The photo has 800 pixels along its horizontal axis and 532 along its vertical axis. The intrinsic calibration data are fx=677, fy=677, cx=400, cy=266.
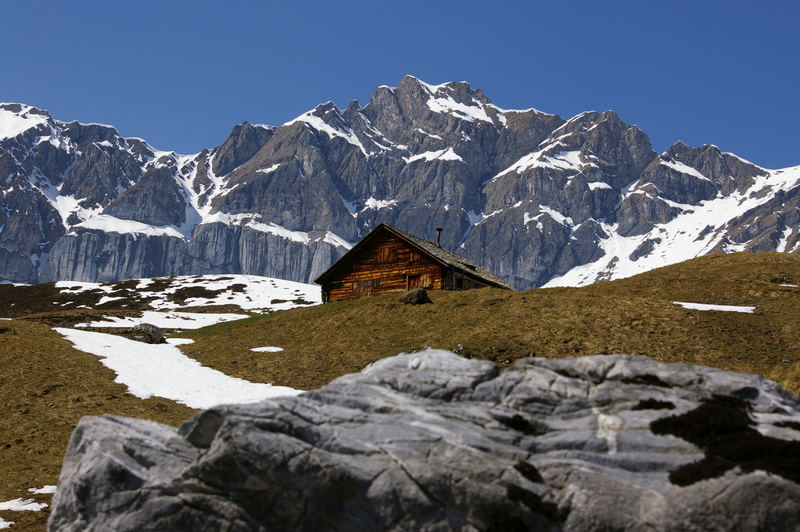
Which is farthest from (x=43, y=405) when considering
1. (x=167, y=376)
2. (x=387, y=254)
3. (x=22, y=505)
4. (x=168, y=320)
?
(x=168, y=320)

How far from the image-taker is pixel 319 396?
13.5 m

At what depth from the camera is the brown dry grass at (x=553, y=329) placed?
31.2m

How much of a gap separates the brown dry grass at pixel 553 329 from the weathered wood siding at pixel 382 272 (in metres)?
6.52

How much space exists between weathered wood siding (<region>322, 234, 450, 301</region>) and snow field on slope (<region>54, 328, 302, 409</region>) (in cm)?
1752

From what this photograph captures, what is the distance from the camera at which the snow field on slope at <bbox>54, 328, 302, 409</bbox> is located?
95.8 ft

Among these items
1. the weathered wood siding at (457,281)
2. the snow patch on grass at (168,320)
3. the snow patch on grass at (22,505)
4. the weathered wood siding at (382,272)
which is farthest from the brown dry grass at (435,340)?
the snow patch on grass at (168,320)

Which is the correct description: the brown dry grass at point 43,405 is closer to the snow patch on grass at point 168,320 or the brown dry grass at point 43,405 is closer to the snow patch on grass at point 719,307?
the snow patch on grass at point 168,320

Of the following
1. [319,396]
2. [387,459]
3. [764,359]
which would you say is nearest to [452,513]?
[387,459]

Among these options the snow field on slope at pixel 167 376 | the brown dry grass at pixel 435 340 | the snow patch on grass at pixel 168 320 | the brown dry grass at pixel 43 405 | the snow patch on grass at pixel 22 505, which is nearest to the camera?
the snow patch on grass at pixel 22 505

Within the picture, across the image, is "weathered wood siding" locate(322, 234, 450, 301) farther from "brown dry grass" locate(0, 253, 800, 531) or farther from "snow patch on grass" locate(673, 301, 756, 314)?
"snow patch on grass" locate(673, 301, 756, 314)

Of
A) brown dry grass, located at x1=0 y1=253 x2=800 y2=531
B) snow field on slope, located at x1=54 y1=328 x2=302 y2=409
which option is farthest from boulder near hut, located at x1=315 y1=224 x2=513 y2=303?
snow field on slope, located at x1=54 y1=328 x2=302 y2=409

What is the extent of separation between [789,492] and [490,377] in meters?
5.66

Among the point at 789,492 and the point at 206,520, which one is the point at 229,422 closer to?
the point at 206,520

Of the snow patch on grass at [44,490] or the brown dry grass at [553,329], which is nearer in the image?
the snow patch on grass at [44,490]
